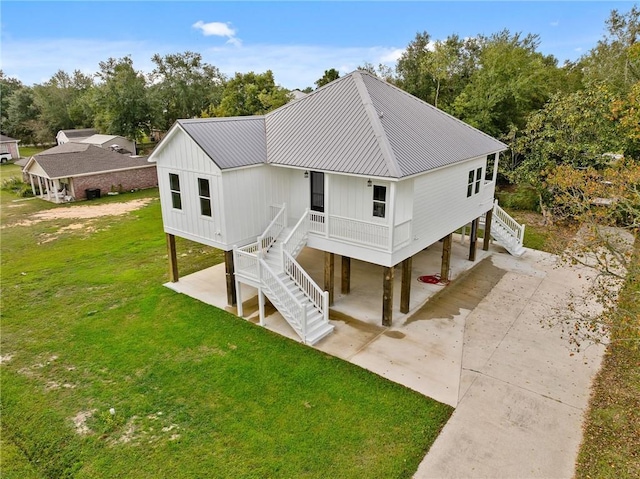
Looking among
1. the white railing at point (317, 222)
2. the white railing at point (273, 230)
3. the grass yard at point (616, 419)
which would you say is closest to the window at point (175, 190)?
the white railing at point (273, 230)

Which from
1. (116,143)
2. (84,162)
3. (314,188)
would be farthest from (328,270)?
(116,143)

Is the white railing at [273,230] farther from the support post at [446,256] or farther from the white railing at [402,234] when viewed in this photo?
the support post at [446,256]

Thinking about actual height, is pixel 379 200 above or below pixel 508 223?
above

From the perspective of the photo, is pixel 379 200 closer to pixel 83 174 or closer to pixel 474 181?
pixel 474 181

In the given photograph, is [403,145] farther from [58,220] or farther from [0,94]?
[0,94]

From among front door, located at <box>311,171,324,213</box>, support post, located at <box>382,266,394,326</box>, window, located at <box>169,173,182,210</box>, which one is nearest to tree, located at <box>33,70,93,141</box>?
window, located at <box>169,173,182,210</box>
